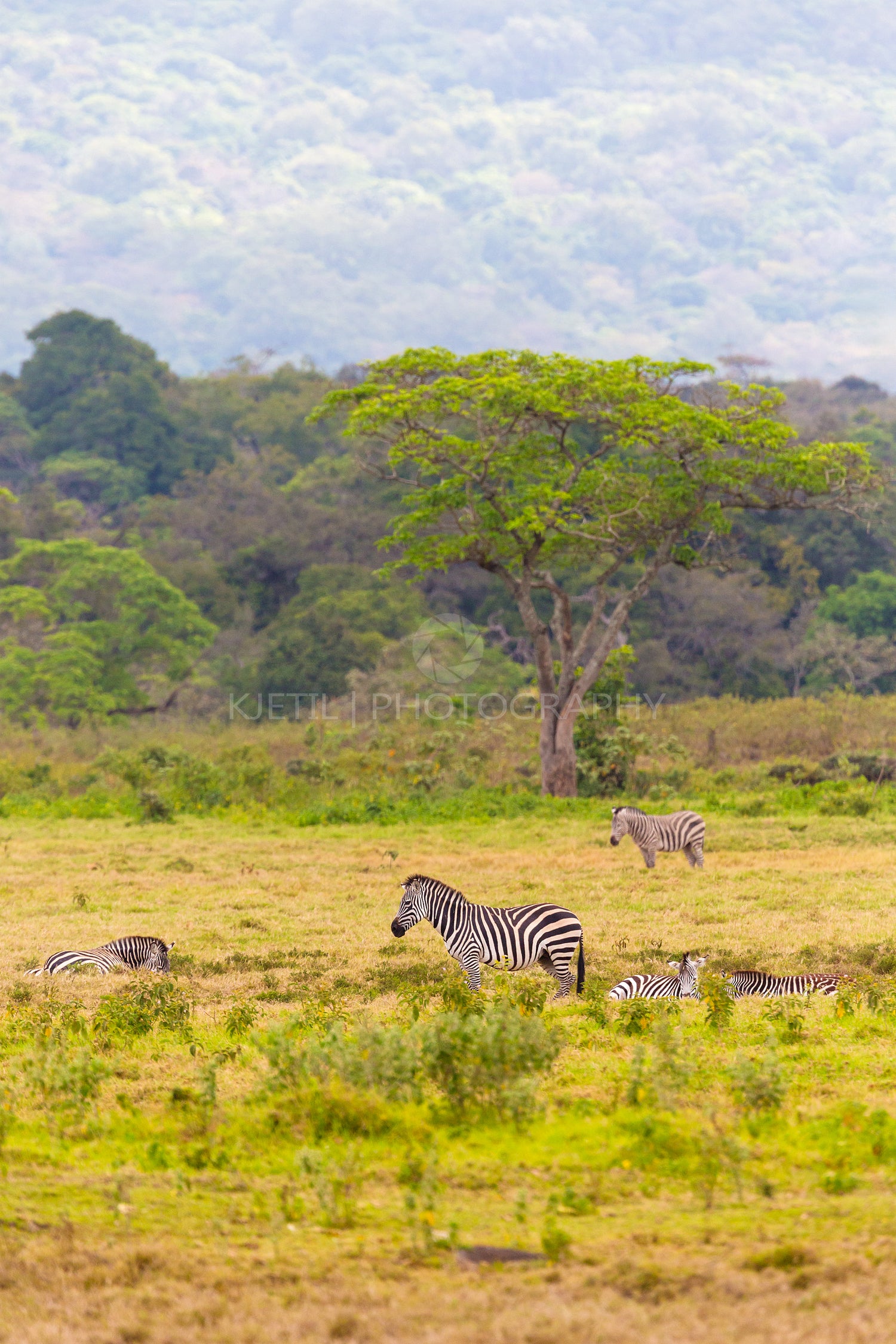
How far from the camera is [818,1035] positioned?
268 inches

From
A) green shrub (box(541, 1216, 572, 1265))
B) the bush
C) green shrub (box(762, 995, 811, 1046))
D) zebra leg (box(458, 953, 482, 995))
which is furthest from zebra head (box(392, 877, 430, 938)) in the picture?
green shrub (box(541, 1216, 572, 1265))

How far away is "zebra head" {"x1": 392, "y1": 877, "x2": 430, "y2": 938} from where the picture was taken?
923 cm

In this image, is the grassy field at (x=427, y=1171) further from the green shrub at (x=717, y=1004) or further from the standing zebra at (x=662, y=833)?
the standing zebra at (x=662, y=833)

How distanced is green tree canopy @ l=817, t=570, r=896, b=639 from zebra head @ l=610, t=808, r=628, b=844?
24488mm

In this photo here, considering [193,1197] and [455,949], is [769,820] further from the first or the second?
[193,1197]

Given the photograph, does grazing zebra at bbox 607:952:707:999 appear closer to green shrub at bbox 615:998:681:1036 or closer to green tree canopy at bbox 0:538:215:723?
green shrub at bbox 615:998:681:1036

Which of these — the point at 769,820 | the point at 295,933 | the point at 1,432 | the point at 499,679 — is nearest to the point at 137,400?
the point at 1,432

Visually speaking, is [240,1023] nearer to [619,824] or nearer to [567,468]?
[619,824]

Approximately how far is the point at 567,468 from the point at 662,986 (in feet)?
39.1

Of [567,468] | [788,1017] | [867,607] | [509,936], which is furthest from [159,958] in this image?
[867,607]

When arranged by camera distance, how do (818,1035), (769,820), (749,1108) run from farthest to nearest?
(769,820)
(818,1035)
(749,1108)

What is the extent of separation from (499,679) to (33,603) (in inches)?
458

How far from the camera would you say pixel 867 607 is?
119ft

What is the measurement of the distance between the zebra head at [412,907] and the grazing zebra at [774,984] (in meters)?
2.22
